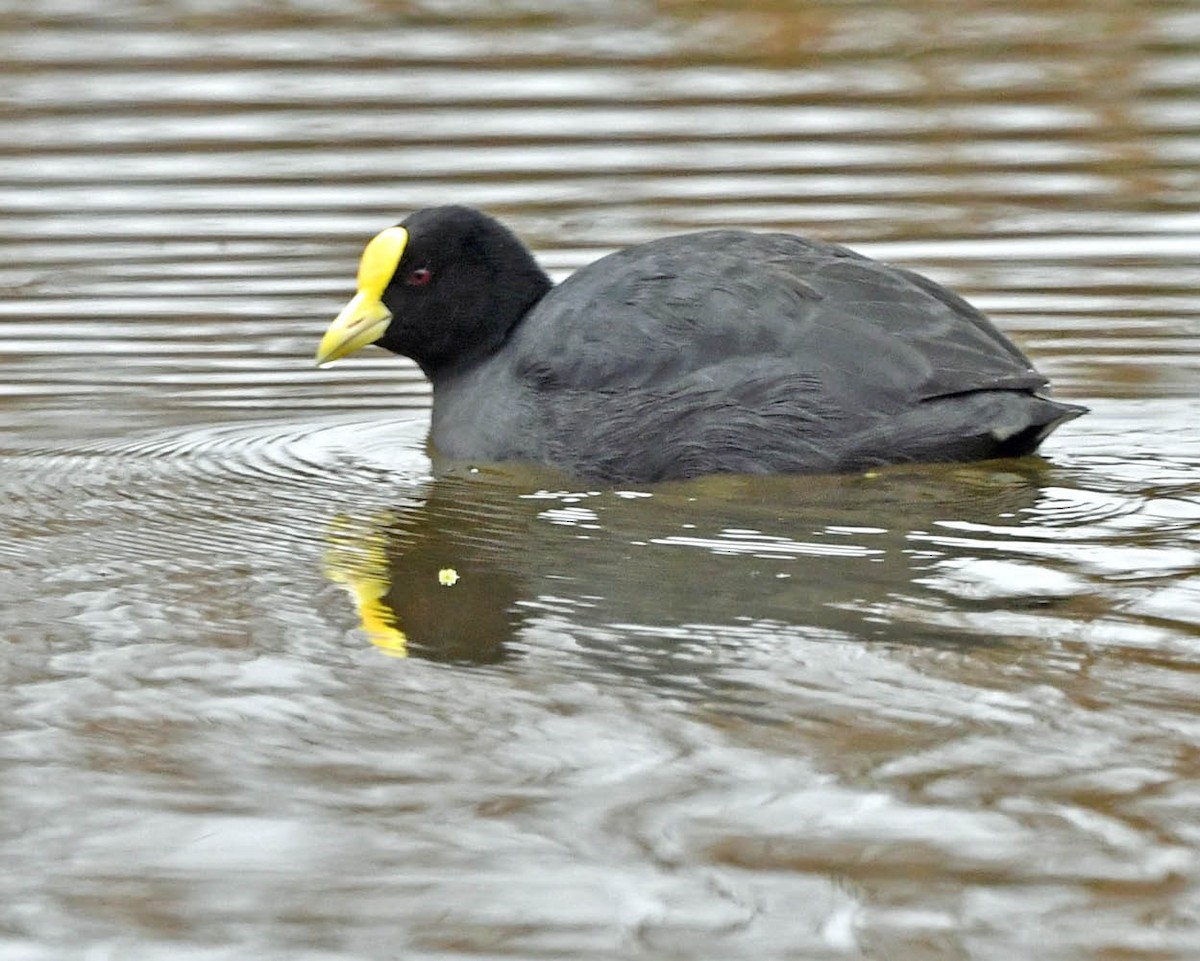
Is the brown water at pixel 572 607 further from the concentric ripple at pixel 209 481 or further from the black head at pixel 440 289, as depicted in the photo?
the black head at pixel 440 289

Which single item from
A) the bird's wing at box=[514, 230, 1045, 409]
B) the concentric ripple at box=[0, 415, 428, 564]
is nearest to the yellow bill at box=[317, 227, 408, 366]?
the concentric ripple at box=[0, 415, 428, 564]

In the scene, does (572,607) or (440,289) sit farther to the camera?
(440,289)

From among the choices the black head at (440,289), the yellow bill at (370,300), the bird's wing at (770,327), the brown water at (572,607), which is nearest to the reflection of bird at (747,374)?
the bird's wing at (770,327)

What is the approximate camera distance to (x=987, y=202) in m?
8.52

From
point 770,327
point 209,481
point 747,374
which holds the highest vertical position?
point 770,327

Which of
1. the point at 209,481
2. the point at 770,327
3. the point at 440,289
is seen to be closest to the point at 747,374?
the point at 770,327

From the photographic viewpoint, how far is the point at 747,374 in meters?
5.36

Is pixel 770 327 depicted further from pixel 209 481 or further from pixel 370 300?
pixel 209 481

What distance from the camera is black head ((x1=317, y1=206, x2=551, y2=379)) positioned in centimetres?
598

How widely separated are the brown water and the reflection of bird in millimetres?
109

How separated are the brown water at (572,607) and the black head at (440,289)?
0.27 metres

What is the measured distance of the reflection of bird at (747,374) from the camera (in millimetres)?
5285

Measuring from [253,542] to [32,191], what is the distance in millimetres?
4640

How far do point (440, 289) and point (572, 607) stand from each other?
1.90m
